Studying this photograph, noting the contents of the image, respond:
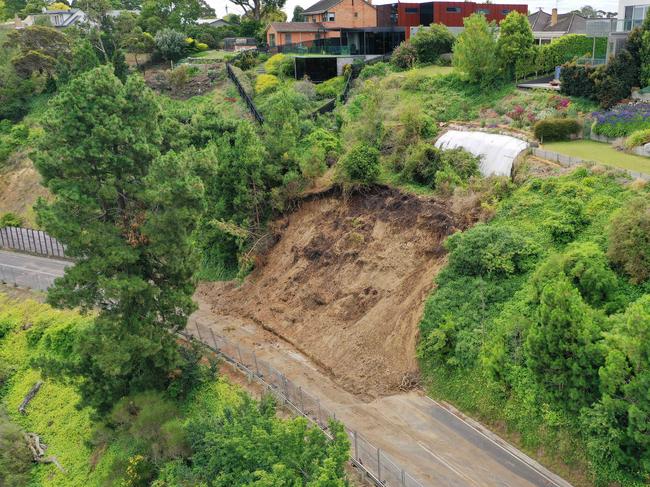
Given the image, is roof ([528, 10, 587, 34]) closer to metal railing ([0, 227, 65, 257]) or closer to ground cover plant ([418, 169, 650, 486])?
ground cover plant ([418, 169, 650, 486])

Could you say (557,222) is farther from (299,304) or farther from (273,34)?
(273,34)

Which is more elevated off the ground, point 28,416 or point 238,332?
point 238,332

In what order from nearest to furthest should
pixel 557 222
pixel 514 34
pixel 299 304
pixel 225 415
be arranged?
1. pixel 225 415
2. pixel 557 222
3. pixel 299 304
4. pixel 514 34

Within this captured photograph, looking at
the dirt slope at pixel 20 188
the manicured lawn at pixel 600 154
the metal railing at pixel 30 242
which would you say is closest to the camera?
the manicured lawn at pixel 600 154

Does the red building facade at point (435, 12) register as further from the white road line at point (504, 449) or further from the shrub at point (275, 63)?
the white road line at point (504, 449)

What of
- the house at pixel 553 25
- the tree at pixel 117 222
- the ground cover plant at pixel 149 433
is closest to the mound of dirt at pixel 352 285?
the ground cover plant at pixel 149 433

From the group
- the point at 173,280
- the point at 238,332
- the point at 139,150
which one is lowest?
the point at 238,332

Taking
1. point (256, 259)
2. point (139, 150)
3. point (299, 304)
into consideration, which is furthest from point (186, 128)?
point (139, 150)
